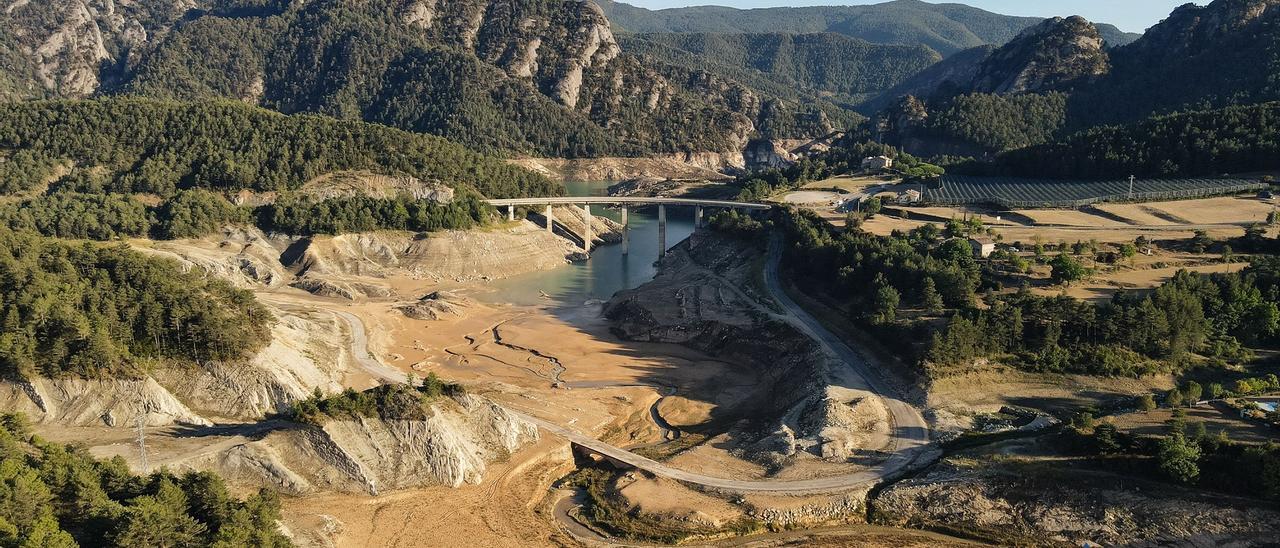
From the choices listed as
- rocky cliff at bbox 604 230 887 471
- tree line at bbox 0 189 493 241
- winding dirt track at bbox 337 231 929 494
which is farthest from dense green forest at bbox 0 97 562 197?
winding dirt track at bbox 337 231 929 494

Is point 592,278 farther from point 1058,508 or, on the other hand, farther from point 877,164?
point 1058,508

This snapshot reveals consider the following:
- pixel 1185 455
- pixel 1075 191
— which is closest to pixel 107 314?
pixel 1185 455

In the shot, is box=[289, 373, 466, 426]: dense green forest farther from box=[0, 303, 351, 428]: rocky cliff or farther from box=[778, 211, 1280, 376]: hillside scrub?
box=[778, 211, 1280, 376]: hillside scrub

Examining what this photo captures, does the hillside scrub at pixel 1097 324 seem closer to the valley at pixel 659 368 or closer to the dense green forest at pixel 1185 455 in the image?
the valley at pixel 659 368

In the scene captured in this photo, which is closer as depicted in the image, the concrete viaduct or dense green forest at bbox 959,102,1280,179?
dense green forest at bbox 959,102,1280,179

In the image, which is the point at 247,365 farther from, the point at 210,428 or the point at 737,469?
the point at 737,469

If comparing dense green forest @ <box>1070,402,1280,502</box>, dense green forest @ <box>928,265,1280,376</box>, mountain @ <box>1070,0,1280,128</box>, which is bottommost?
dense green forest @ <box>1070,402,1280,502</box>

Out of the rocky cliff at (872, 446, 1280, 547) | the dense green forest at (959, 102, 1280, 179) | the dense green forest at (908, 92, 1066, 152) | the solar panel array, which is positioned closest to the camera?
the rocky cliff at (872, 446, 1280, 547)
